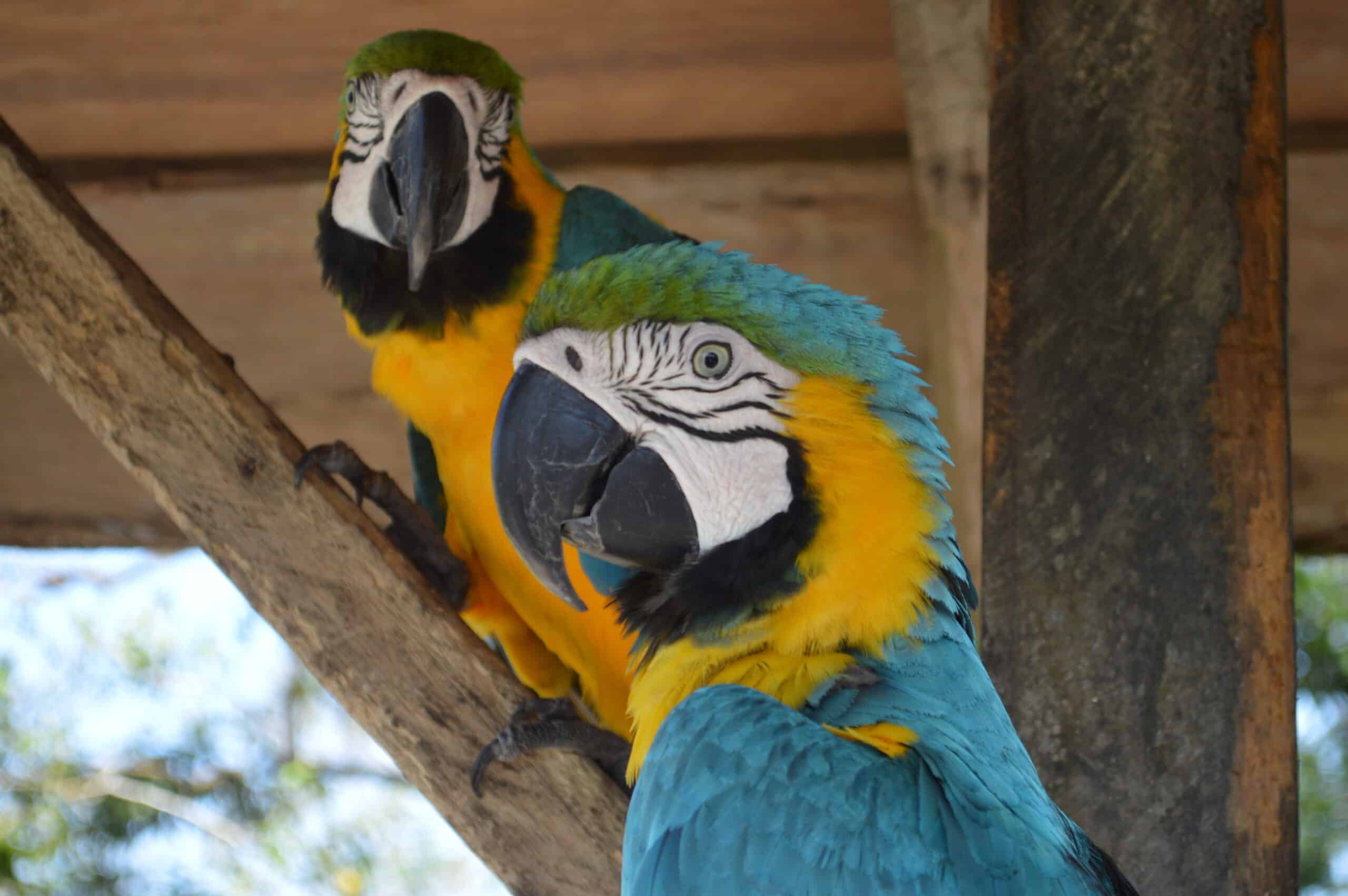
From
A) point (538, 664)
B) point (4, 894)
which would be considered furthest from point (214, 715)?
point (538, 664)

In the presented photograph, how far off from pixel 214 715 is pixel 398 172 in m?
3.99

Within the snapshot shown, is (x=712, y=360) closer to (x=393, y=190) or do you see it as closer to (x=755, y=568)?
(x=755, y=568)

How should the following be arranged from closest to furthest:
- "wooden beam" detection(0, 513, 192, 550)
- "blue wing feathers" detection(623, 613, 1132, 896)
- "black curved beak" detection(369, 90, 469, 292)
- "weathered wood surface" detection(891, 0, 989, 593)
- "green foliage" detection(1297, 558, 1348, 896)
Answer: "blue wing feathers" detection(623, 613, 1132, 896)
"black curved beak" detection(369, 90, 469, 292)
"weathered wood surface" detection(891, 0, 989, 593)
"wooden beam" detection(0, 513, 192, 550)
"green foliage" detection(1297, 558, 1348, 896)

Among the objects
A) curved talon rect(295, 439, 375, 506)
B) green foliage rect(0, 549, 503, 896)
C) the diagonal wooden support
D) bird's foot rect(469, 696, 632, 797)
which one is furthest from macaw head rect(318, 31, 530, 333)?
green foliage rect(0, 549, 503, 896)

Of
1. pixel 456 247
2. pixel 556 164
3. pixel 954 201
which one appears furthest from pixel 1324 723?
pixel 456 247

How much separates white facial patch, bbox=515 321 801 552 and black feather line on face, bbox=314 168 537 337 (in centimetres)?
70

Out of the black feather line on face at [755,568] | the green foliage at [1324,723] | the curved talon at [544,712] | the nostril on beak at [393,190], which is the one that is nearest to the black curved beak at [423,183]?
the nostril on beak at [393,190]

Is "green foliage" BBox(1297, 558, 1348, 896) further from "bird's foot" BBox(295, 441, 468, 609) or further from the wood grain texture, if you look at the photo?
"bird's foot" BBox(295, 441, 468, 609)

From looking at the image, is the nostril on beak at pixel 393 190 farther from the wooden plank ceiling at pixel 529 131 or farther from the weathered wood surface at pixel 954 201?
the weathered wood surface at pixel 954 201

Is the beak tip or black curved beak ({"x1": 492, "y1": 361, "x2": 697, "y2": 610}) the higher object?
black curved beak ({"x1": 492, "y1": 361, "x2": 697, "y2": 610})

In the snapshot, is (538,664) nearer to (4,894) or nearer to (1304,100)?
(1304,100)

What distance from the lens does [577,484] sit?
137 centimetres

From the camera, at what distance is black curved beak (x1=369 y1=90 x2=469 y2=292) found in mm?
2002

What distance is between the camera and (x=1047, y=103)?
165 centimetres
